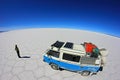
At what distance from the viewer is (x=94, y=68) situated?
22.8 ft

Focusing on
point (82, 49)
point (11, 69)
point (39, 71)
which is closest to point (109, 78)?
point (82, 49)

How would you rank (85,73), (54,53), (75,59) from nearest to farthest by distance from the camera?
1. (75,59)
2. (85,73)
3. (54,53)

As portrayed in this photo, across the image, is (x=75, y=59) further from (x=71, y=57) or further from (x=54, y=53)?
(x=54, y=53)

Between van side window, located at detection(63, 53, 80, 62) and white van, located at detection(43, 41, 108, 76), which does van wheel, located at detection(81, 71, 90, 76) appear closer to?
white van, located at detection(43, 41, 108, 76)

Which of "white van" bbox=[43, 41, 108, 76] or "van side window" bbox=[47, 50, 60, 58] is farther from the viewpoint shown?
"van side window" bbox=[47, 50, 60, 58]

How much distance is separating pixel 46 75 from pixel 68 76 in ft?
Answer: 4.80

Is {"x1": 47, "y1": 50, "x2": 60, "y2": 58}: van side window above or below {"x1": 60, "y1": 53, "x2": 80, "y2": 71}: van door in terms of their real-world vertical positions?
above

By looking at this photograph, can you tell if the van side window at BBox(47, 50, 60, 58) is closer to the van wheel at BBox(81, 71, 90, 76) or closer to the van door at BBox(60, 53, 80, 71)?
the van door at BBox(60, 53, 80, 71)

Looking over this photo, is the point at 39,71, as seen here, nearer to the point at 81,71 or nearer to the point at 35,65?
Answer: the point at 35,65

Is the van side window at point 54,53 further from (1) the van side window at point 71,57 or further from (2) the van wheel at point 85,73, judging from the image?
(2) the van wheel at point 85,73

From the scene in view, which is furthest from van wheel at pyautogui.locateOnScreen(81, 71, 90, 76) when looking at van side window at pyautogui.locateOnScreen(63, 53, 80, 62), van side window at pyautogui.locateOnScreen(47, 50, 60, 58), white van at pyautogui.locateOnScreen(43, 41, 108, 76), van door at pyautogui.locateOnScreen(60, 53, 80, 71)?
van side window at pyautogui.locateOnScreen(47, 50, 60, 58)

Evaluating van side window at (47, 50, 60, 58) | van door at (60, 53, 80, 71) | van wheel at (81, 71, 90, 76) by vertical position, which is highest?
van side window at (47, 50, 60, 58)

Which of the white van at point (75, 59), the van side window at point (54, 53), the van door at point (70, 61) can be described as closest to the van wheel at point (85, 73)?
the white van at point (75, 59)

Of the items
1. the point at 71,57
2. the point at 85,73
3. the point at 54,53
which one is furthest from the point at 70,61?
the point at 85,73
